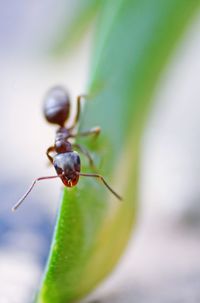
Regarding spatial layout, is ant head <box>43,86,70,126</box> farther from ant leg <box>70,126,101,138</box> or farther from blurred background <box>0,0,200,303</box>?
ant leg <box>70,126,101,138</box>

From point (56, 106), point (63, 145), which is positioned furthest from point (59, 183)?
point (56, 106)

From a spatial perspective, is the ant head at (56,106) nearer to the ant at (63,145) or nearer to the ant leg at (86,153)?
the ant at (63,145)

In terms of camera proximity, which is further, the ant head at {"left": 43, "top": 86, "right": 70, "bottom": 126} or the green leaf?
the ant head at {"left": 43, "top": 86, "right": 70, "bottom": 126}

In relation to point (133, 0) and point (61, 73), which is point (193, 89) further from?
point (133, 0)

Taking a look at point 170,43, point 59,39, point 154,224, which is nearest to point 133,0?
point 170,43

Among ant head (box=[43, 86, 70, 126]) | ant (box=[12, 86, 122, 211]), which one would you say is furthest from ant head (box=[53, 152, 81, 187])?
ant head (box=[43, 86, 70, 126])

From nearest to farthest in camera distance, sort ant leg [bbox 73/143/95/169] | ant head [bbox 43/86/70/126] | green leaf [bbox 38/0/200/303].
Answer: green leaf [bbox 38/0/200/303]
ant leg [bbox 73/143/95/169]
ant head [bbox 43/86/70/126]
